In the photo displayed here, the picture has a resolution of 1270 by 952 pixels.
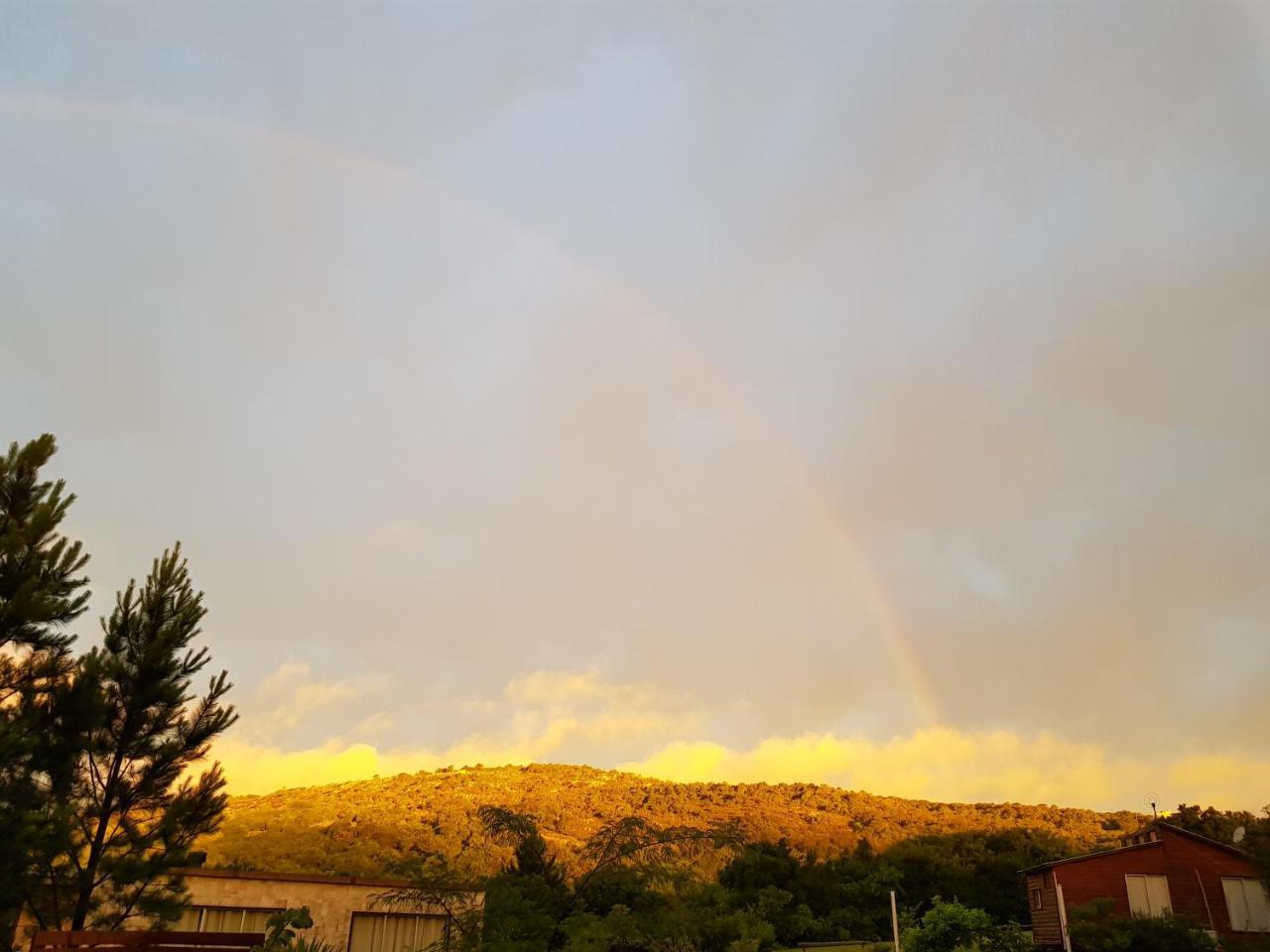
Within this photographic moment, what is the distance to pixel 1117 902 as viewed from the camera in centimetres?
3216

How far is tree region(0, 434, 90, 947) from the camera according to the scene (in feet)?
47.1

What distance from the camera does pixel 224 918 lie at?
20656mm

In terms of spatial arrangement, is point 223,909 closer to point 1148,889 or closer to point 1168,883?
point 1148,889

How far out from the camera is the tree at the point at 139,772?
16.1 metres

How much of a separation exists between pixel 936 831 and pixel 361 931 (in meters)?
49.9

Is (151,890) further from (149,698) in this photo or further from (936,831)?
(936,831)

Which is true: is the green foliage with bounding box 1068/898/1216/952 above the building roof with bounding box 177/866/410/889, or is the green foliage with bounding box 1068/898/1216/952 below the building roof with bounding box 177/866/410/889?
below

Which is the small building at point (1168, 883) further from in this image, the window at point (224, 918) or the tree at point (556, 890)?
the window at point (224, 918)

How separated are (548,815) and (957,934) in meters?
39.0

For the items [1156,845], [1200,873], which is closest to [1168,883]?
[1200,873]

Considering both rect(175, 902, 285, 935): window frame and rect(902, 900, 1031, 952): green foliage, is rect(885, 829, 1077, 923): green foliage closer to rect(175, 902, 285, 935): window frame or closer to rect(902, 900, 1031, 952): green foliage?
rect(902, 900, 1031, 952): green foliage

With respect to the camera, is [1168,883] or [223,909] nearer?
[223,909]

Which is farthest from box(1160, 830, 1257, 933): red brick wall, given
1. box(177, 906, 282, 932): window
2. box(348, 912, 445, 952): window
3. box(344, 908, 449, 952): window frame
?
box(177, 906, 282, 932): window

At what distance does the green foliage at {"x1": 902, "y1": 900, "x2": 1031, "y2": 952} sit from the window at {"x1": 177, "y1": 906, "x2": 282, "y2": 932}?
18317 millimetres
